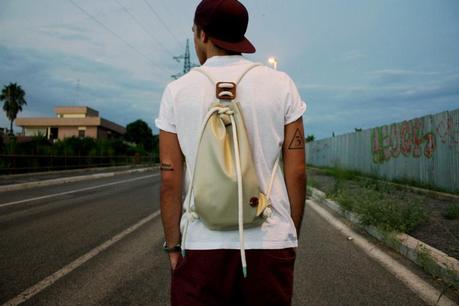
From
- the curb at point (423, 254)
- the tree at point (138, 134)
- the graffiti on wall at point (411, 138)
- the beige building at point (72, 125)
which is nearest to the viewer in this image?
the curb at point (423, 254)

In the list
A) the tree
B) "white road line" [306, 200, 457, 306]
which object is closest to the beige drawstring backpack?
"white road line" [306, 200, 457, 306]

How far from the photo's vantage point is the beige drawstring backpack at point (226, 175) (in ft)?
4.32

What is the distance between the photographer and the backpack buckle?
4.62ft

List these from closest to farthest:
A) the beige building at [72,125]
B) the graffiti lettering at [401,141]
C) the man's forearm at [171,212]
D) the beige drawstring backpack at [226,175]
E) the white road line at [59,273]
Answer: the beige drawstring backpack at [226,175]
the man's forearm at [171,212]
the white road line at [59,273]
the graffiti lettering at [401,141]
the beige building at [72,125]

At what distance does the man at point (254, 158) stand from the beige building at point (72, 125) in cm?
5794

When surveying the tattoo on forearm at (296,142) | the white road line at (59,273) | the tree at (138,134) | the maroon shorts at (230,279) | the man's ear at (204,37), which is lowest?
the white road line at (59,273)

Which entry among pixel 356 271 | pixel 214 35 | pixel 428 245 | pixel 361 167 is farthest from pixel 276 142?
pixel 361 167

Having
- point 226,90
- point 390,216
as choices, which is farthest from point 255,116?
point 390,216

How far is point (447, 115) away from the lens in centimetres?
1068

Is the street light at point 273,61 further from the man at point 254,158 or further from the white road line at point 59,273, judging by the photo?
the man at point 254,158

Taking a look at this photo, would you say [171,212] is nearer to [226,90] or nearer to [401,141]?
[226,90]

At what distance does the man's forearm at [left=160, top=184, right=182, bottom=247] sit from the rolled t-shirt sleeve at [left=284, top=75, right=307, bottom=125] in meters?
Result: 0.57

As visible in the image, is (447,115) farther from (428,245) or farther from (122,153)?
(122,153)

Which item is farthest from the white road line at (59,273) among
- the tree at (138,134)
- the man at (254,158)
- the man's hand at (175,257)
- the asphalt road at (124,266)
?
the tree at (138,134)
